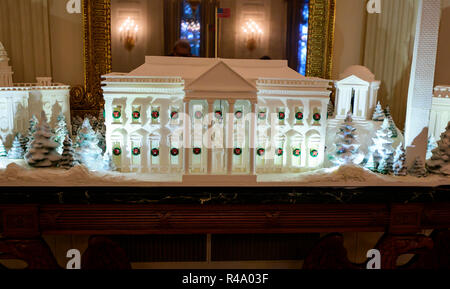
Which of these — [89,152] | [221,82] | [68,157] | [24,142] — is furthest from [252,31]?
[24,142]

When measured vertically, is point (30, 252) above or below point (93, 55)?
below

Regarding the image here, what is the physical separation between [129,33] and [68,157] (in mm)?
2883

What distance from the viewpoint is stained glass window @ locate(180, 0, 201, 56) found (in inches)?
261

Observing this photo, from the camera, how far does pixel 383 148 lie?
16.8 feet

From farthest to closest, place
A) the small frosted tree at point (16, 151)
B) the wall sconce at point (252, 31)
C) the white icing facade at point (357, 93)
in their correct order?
the wall sconce at point (252, 31), the white icing facade at point (357, 93), the small frosted tree at point (16, 151)

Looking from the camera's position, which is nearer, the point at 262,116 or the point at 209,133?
the point at 209,133

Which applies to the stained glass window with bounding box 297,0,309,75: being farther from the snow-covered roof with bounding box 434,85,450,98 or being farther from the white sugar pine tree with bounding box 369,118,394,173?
the white sugar pine tree with bounding box 369,118,394,173

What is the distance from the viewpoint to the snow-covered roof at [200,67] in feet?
17.1

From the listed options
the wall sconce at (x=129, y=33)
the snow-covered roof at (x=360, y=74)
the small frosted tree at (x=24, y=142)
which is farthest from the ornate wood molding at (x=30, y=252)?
the snow-covered roof at (x=360, y=74)

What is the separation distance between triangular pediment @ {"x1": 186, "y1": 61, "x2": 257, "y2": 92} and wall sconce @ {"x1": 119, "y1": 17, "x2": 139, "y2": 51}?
286 centimetres

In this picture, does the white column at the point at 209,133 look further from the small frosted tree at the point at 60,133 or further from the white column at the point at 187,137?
the small frosted tree at the point at 60,133

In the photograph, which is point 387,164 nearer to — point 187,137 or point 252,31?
point 187,137

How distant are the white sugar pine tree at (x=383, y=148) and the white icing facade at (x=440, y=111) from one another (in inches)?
52.5
